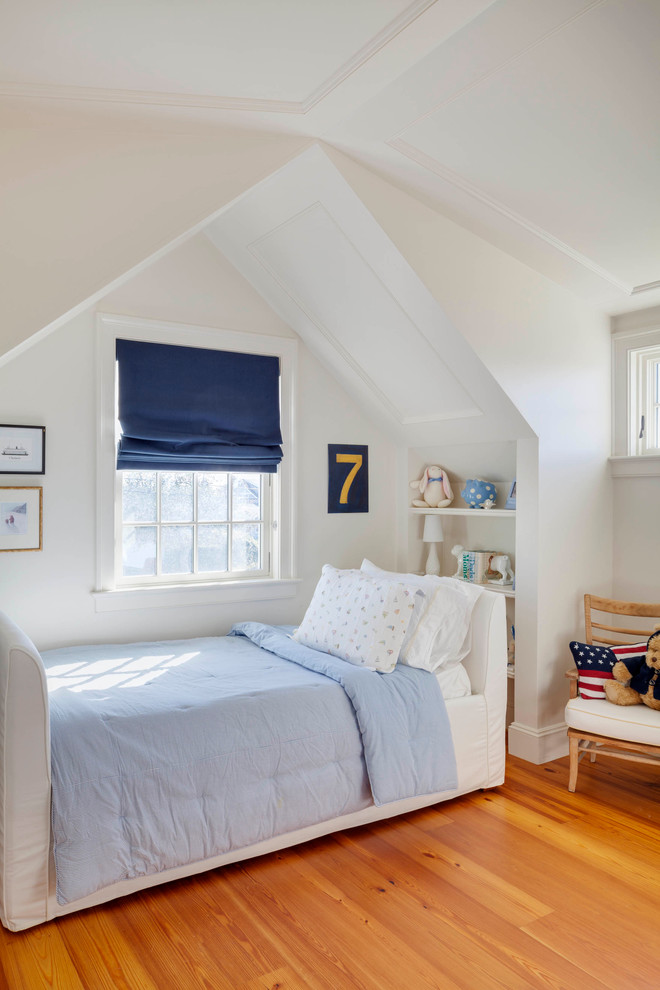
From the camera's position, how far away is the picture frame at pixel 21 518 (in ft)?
9.57

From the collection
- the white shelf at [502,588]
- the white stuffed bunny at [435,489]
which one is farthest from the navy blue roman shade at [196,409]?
the white shelf at [502,588]

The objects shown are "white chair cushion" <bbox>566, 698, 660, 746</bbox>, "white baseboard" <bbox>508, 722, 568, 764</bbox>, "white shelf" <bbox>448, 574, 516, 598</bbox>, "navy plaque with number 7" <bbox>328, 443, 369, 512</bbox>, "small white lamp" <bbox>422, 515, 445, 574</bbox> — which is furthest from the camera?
"small white lamp" <bbox>422, 515, 445, 574</bbox>

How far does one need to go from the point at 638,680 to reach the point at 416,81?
240 centimetres

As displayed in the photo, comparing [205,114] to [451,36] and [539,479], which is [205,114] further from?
[539,479]

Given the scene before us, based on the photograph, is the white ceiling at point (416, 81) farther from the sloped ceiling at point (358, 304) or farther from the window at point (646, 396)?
the window at point (646, 396)

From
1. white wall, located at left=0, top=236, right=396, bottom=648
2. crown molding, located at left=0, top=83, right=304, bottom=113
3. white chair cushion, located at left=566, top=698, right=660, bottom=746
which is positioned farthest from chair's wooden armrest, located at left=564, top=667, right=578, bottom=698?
crown molding, located at left=0, top=83, right=304, bottom=113

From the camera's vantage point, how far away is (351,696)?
2.53 metres

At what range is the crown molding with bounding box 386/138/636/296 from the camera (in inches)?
92.4

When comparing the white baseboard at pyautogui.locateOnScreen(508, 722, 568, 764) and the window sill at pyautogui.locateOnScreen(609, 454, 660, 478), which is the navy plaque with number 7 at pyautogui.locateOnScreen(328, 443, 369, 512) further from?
the white baseboard at pyautogui.locateOnScreen(508, 722, 568, 764)

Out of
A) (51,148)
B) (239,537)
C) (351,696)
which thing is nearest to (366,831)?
(351,696)

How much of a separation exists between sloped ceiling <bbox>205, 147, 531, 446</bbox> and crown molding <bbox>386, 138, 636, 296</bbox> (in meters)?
0.28

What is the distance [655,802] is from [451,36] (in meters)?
2.88

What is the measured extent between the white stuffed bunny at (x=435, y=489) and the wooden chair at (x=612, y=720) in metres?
0.96

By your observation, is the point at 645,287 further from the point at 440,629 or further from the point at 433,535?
the point at 440,629
